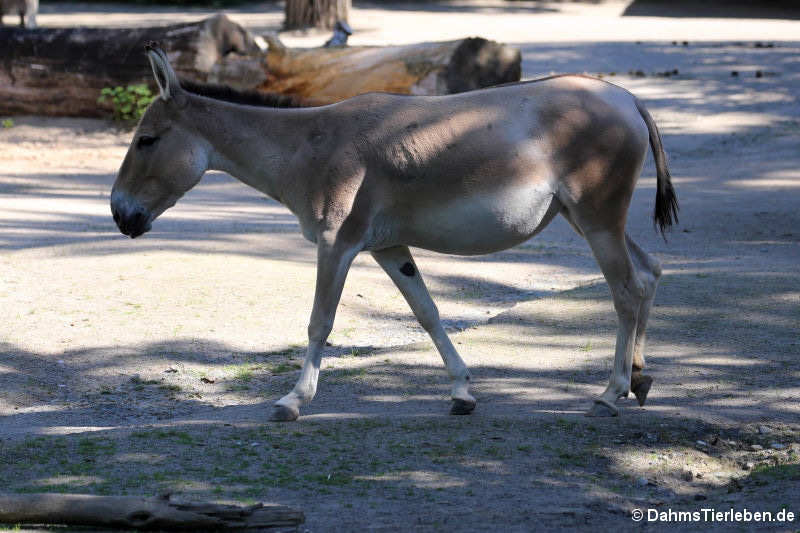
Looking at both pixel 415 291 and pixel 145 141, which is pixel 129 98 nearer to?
pixel 145 141

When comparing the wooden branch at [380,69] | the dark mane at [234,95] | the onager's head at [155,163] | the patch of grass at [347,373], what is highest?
the dark mane at [234,95]

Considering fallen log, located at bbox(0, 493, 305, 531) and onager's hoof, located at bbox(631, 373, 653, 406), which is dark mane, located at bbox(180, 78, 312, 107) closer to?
onager's hoof, located at bbox(631, 373, 653, 406)

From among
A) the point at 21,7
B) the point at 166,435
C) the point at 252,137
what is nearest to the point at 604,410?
the point at 166,435

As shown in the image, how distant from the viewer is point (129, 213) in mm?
5535

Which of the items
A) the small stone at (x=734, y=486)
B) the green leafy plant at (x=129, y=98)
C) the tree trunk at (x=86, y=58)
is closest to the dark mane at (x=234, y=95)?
the small stone at (x=734, y=486)

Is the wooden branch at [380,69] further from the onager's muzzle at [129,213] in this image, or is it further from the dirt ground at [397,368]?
the onager's muzzle at [129,213]

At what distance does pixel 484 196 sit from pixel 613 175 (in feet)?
2.22

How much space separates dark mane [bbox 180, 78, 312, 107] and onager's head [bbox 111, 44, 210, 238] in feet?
0.73

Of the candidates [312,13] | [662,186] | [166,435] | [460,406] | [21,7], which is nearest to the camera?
[166,435]

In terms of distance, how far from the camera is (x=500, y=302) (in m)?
8.51

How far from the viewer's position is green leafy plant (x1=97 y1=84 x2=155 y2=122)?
1495 cm

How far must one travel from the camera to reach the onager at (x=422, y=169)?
17.6ft

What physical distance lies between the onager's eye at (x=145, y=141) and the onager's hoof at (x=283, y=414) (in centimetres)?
155

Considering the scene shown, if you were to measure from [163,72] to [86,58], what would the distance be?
34.7 ft
